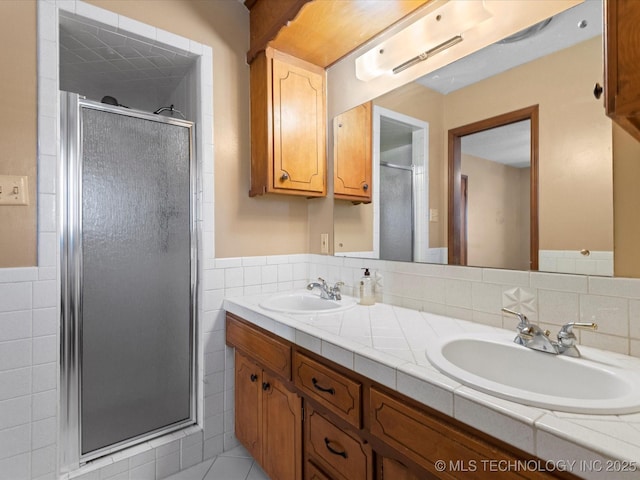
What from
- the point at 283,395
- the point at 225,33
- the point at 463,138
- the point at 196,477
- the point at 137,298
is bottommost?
the point at 196,477

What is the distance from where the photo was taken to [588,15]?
3.23 feet

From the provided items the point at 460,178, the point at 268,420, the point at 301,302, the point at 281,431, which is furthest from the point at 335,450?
the point at 460,178

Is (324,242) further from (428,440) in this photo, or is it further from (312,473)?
(428,440)

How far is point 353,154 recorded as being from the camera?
6.02ft

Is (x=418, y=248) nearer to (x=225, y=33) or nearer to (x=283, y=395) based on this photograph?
(x=283, y=395)

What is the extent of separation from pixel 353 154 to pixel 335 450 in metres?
1.41

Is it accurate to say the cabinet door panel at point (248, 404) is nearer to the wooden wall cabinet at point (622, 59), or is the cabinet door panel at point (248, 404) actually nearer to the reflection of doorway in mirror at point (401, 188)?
the reflection of doorway in mirror at point (401, 188)

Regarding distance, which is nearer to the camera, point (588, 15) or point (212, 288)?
point (588, 15)

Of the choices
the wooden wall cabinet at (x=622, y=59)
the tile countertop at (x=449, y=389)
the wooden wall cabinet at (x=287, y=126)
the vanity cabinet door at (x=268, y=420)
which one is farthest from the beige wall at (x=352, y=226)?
the wooden wall cabinet at (x=622, y=59)

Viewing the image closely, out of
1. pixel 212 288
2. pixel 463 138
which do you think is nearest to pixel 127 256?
pixel 212 288

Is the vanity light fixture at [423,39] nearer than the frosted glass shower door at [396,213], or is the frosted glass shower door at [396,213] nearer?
the vanity light fixture at [423,39]

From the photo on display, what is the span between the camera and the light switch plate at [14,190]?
128cm

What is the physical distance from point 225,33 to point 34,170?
3.88ft

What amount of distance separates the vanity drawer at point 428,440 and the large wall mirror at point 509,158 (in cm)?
66
